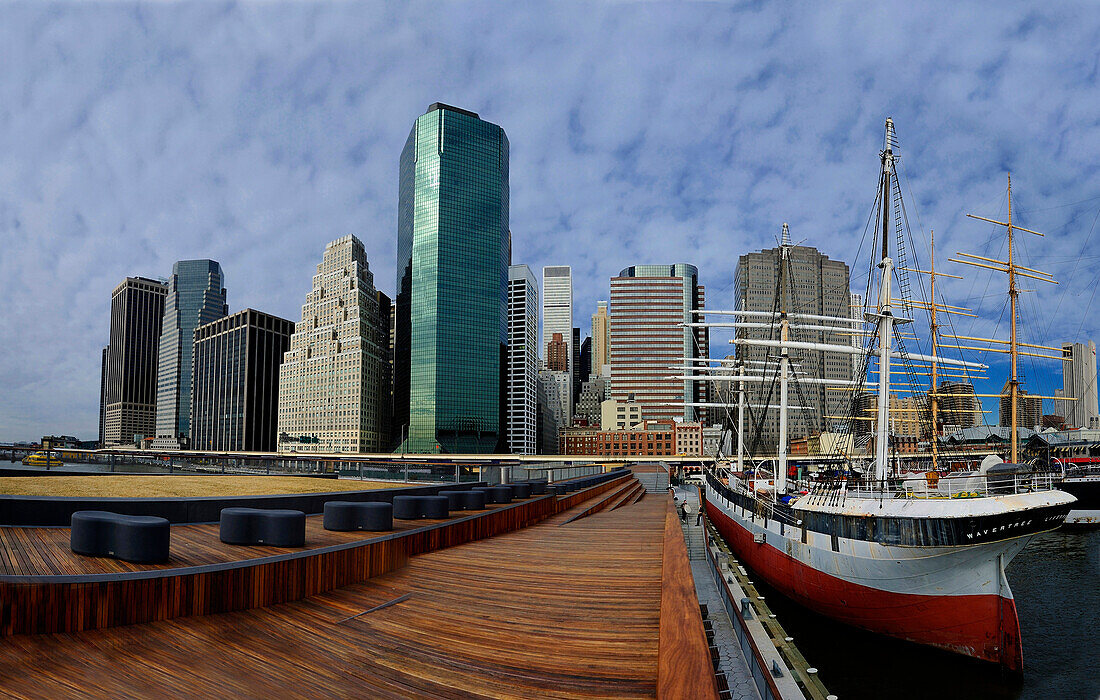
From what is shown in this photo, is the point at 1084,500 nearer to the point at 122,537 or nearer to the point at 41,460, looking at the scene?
the point at 122,537

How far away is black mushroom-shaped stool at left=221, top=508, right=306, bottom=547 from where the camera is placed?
842 cm

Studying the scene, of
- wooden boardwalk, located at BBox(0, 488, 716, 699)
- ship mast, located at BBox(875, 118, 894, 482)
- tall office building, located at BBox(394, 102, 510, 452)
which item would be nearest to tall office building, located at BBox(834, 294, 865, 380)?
ship mast, located at BBox(875, 118, 894, 482)

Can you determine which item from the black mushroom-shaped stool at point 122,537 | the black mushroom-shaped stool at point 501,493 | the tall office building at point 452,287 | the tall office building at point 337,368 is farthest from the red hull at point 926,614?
the tall office building at point 337,368

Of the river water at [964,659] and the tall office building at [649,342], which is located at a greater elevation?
the tall office building at [649,342]

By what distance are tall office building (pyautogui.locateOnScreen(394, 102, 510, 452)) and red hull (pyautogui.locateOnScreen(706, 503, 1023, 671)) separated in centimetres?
13408

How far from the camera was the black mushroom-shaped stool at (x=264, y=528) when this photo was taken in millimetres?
8422

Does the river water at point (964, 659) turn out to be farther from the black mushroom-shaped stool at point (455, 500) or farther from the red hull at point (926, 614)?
the black mushroom-shaped stool at point (455, 500)

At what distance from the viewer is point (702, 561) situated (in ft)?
78.6

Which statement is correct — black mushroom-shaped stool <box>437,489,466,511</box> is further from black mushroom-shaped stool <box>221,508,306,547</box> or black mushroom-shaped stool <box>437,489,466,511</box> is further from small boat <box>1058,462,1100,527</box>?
small boat <box>1058,462,1100,527</box>

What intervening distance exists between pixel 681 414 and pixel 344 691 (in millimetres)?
193823

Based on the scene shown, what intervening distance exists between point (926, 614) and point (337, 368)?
159 meters

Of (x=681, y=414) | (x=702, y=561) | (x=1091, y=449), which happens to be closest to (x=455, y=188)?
(x=681, y=414)

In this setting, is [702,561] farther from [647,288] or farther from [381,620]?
[647,288]

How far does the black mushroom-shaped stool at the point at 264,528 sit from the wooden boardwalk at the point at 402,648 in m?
1.42
